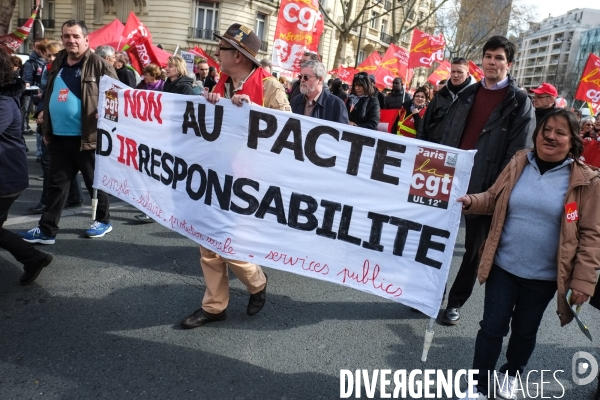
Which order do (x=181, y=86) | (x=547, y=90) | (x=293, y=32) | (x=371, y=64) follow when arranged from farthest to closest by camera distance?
(x=371, y=64) < (x=293, y=32) < (x=547, y=90) < (x=181, y=86)

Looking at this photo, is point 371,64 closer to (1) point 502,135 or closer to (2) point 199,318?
(1) point 502,135

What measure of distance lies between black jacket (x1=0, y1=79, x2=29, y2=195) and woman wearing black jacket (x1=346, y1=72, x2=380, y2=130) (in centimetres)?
367

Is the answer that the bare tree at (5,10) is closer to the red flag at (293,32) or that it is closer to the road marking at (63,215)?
the red flag at (293,32)

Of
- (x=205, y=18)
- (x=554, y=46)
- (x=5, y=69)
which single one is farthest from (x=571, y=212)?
(x=554, y=46)

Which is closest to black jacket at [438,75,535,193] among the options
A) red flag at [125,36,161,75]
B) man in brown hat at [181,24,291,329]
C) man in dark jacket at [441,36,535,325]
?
man in dark jacket at [441,36,535,325]

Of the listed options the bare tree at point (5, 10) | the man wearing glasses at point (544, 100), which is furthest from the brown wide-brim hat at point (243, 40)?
the bare tree at point (5, 10)

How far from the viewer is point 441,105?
4223mm

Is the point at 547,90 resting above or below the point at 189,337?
above

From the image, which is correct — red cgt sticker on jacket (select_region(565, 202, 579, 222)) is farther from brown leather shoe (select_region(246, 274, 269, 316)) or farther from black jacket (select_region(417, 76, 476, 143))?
brown leather shoe (select_region(246, 274, 269, 316))

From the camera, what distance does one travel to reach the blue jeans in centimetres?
260

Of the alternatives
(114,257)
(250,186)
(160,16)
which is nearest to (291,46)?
(114,257)

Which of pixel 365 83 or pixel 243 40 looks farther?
pixel 365 83

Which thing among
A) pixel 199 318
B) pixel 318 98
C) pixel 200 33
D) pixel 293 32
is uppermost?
pixel 200 33

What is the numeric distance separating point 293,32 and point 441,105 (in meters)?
5.31
